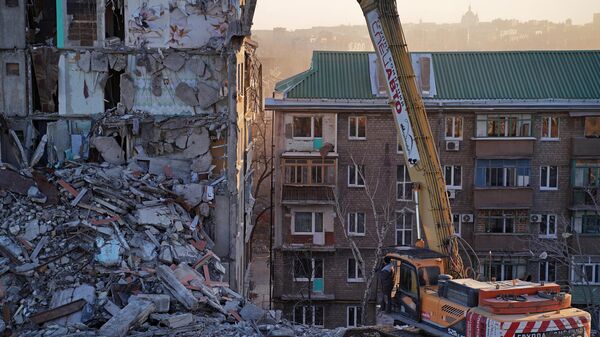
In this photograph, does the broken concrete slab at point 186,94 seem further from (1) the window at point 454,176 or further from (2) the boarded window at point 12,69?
(1) the window at point 454,176

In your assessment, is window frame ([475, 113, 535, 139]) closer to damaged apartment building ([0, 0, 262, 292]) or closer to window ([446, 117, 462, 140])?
window ([446, 117, 462, 140])

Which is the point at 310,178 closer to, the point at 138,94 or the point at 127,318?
the point at 138,94

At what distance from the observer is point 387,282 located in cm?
1628

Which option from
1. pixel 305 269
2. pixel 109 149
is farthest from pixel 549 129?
pixel 109 149

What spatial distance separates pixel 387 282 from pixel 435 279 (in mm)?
1091

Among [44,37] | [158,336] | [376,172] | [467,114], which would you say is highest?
[44,37]

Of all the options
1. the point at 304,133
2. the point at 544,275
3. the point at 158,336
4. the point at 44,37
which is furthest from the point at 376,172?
the point at 158,336

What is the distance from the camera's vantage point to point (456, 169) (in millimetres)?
31391

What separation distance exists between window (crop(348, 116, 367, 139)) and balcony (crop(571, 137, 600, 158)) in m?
8.51

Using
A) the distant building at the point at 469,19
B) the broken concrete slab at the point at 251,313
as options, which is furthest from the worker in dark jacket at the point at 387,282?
the distant building at the point at 469,19

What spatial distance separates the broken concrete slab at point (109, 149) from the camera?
2228cm

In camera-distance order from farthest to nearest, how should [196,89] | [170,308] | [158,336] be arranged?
[196,89]
[170,308]
[158,336]

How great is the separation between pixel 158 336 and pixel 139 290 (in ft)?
6.32

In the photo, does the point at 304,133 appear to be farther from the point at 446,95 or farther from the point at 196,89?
the point at 196,89
